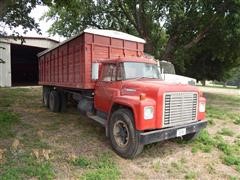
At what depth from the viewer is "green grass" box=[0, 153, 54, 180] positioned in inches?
192

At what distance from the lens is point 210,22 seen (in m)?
16.1

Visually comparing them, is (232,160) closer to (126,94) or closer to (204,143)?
(204,143)

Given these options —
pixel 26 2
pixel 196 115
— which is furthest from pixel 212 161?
pixel 26 2

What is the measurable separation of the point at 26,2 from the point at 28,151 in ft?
26.6

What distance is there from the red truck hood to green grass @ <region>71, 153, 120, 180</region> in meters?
1.66

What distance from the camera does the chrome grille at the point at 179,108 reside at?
19.5 feet

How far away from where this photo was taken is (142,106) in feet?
18.6

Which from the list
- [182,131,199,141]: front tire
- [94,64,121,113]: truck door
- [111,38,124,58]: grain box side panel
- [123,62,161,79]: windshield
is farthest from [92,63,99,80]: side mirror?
[182,131,199,141]: front tire

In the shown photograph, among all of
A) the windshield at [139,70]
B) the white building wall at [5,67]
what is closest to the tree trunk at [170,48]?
the windshield at [139,70]

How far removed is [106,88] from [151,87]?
172cm

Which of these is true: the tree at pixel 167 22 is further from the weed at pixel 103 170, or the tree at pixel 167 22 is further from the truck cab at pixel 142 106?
the weed at pixel 103 170

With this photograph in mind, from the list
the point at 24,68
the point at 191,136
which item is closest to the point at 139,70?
the point at 191,136

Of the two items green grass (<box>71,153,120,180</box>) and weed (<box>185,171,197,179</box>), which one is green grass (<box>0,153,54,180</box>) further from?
weed (<box>185,171,197,179</box>)

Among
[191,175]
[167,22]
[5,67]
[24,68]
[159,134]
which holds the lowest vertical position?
[191,175]
